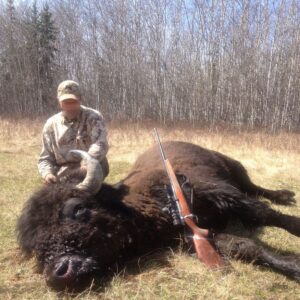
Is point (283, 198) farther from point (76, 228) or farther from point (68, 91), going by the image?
point (76, 228)

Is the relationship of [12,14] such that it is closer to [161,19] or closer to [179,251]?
[161,19]

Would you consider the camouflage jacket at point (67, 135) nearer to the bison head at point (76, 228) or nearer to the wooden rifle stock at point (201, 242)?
the bison head at point (76, 228)

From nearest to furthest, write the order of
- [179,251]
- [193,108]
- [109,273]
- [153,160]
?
[109,273], [179,251], [153,160], [193,108]

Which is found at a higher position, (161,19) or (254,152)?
(161,19)

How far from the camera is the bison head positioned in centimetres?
327

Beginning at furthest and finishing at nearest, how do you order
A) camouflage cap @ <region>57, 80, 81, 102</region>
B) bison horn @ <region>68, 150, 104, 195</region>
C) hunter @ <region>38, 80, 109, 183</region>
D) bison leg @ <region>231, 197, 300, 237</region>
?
hunter @ <region>38, 80, 109, 183</region> < camouflage cap @ <region>57, 80, 81, 102</region> < bison leg @ <region>231, 197, 300, 237</region> < bison horn @ <region>68, 150, 104, 195</region>

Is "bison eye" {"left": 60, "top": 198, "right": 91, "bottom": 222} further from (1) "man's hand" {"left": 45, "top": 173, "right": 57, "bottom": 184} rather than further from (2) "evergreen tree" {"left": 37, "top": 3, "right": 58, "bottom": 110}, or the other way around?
(2) "evergreen tree" {"left": 37, "top": 3, "right": 58, "bottom": 110}

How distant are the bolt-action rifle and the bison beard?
144 mm

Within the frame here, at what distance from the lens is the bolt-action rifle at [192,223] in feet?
11.5

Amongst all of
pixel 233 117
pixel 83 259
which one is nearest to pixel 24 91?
pixel 233 117

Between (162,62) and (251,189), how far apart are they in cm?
1986

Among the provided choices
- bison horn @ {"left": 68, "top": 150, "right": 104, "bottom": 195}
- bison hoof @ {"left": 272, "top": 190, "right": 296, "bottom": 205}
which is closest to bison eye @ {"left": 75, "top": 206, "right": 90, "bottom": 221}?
bison horn @ {"left": 68, "top": 150, "right": 104, "bottom": 195}

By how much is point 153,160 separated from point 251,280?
8.15ft

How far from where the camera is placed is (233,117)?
74.1 feet
